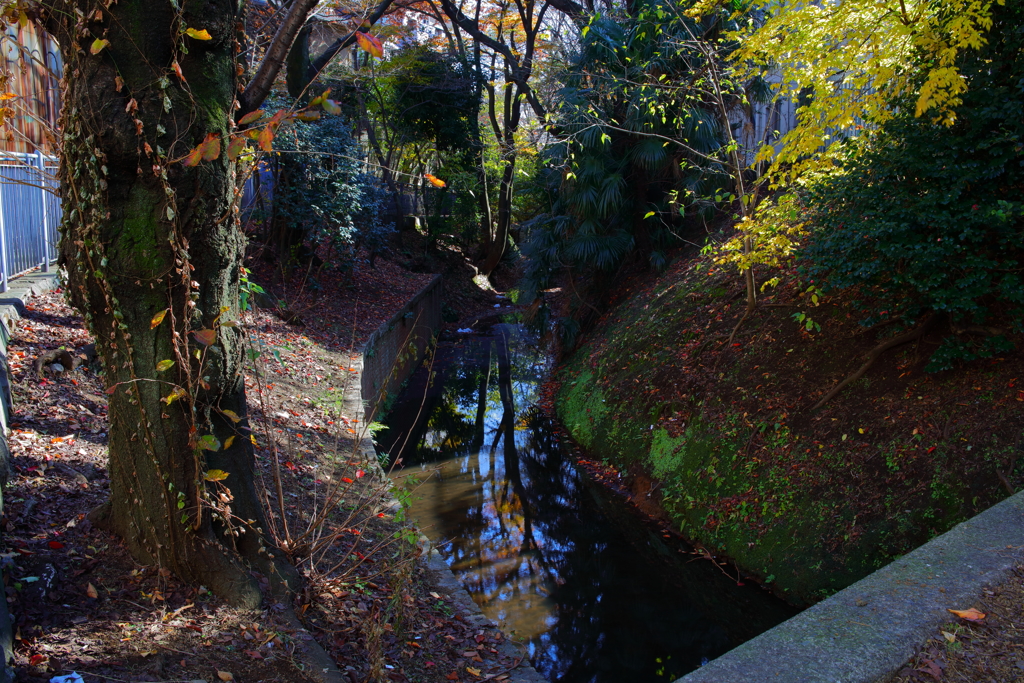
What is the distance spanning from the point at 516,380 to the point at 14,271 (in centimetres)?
987

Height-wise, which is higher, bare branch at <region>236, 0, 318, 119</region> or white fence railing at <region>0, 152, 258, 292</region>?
bare branch at <region>236, 0, 318, 119</region>

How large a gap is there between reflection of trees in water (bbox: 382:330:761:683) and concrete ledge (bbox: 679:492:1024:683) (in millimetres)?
2261

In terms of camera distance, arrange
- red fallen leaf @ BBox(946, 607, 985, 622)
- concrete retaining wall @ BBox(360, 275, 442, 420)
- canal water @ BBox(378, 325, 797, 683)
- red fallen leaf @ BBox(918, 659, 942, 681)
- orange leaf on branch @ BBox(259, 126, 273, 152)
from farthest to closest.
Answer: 1. concrete retaining wall @ BBox(360, 275, 442, 420)
2. canal water @ BBox(378, 325, 797, 683)
3. red fallen leaf @ BBox(946, 607, 985, 622)
4. red fallen leaf @ BBox(918, 659, 942, 681)
5. orange leaf on branch @ BBox(259, 126, 273, 152)

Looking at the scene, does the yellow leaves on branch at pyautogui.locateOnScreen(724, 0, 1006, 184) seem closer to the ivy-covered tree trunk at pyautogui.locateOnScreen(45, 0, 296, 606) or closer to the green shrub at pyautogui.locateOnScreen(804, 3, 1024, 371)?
the green shrub at pyautogui.locateOnScreen(804, 3, 1024, 371)

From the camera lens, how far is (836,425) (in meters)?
6.55

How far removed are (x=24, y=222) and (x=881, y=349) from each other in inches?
355

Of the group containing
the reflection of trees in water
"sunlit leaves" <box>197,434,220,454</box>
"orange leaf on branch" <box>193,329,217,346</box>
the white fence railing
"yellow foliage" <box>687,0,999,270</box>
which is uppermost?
"yellow foliage" <box>687,0,999,270</box>

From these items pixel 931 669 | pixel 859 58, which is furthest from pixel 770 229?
pixel 931 669

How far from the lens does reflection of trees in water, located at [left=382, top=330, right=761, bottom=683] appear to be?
211 inches

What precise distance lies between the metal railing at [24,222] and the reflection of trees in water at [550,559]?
14.6 feet

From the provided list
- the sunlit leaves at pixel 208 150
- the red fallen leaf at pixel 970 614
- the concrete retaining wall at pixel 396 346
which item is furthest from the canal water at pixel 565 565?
the red fallen leaf at pixel 970 614

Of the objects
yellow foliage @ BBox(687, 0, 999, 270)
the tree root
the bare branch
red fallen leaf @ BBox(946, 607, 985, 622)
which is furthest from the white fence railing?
red fallen leaf @ BBox(946, 607, 985, 622)

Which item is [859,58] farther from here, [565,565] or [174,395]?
[174,395]

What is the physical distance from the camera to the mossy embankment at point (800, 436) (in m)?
5.45
